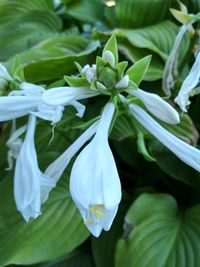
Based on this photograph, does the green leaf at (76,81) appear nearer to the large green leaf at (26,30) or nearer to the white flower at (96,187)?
the white flower at (96,187)

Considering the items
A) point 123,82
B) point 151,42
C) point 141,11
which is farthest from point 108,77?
point 141,11

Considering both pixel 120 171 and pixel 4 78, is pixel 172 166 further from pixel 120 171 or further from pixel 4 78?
pixel 4 78

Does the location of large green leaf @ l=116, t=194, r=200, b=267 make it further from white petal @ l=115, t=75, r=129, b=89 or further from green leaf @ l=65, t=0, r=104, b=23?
green leaf @ l=65, t=0, r=104, b=23

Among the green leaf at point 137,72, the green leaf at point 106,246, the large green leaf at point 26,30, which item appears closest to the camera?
the green leaf at point 137,72

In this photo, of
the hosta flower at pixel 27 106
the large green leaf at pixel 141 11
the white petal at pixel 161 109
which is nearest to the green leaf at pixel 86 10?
the large green leaf at pixel 141 11

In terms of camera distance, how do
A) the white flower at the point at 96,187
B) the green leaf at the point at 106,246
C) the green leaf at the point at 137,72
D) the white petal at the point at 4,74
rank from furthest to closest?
1. the green leaf at the point at 106,246
2. the white petal at the point at 4,74
3. the green leaf at the point at 137,72
4. the white flower at the point at 96,187

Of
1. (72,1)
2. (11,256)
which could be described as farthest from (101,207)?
(72,1)
